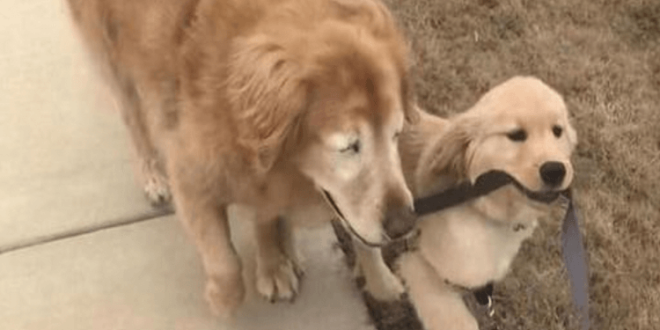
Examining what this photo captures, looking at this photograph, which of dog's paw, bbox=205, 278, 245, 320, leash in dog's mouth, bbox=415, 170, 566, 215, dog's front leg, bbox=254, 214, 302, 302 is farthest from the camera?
dog's front leg, bbox=254, 214, 302, 302

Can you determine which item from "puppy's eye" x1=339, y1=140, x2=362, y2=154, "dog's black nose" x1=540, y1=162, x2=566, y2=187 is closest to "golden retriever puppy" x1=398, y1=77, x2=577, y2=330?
"dog's black nose" x1=540, y1=162, x2=566, y2=187

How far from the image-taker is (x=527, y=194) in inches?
98.0

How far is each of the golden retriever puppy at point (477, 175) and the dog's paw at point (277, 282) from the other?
43 cm

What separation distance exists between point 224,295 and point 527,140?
1154mm

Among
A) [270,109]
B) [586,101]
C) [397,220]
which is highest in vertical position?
[270,109]

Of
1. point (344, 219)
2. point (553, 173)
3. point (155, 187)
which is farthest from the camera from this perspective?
point (155, 187)

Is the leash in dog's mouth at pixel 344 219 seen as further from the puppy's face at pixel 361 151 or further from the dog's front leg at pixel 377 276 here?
the dog's front leg at pixel 377 276

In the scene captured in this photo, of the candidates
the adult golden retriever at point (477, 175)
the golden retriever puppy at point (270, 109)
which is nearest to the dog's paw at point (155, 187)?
the golden retriever puppy at point (270, 109)

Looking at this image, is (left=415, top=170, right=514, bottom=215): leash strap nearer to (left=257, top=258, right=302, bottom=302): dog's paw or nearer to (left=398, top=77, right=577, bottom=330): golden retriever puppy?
(left=398, top=77, right=577, bottom=330): golden retriever puppy

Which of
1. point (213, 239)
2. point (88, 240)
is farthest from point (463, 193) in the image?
point (88, 240)

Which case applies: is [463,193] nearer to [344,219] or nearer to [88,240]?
[344,219]

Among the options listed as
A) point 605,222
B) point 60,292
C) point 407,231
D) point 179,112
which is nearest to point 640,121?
point 605,222

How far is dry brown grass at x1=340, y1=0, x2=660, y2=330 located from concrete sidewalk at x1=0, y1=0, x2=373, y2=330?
0.67 m

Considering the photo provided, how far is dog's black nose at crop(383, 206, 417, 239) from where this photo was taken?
2566 mm
